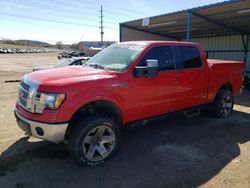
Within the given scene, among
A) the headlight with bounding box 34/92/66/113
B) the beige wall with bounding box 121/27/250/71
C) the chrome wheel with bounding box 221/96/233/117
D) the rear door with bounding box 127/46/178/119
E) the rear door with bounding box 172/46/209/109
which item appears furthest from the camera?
the beige wall with bounding box 121/27/250/71

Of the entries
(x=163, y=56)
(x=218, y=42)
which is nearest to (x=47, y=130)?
(x=163, y=56)

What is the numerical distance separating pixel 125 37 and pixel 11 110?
11535 millimetres

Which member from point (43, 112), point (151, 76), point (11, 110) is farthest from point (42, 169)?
point (11, 110)

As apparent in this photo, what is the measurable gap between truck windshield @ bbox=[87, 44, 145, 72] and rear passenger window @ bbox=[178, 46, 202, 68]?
45.1 inches

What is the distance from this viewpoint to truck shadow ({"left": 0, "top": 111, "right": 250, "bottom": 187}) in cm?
329

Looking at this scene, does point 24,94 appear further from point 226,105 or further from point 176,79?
point 226,105

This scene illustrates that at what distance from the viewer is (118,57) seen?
4.44 metres

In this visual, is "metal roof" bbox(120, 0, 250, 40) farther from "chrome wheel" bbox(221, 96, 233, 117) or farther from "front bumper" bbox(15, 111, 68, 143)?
Result: "front bumper" bbox(15, 111, 68, 143)

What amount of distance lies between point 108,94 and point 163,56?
164 cm

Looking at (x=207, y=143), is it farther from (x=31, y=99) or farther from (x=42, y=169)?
(x=31, y=99)

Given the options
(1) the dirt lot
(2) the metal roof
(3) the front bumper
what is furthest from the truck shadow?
(2) the metal roof

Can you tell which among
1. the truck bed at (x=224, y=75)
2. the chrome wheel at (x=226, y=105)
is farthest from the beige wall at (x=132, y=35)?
the chrome wheel at (x=226, y=105)

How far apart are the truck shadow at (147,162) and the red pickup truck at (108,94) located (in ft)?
1.15

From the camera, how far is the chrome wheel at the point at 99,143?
3637 mm
